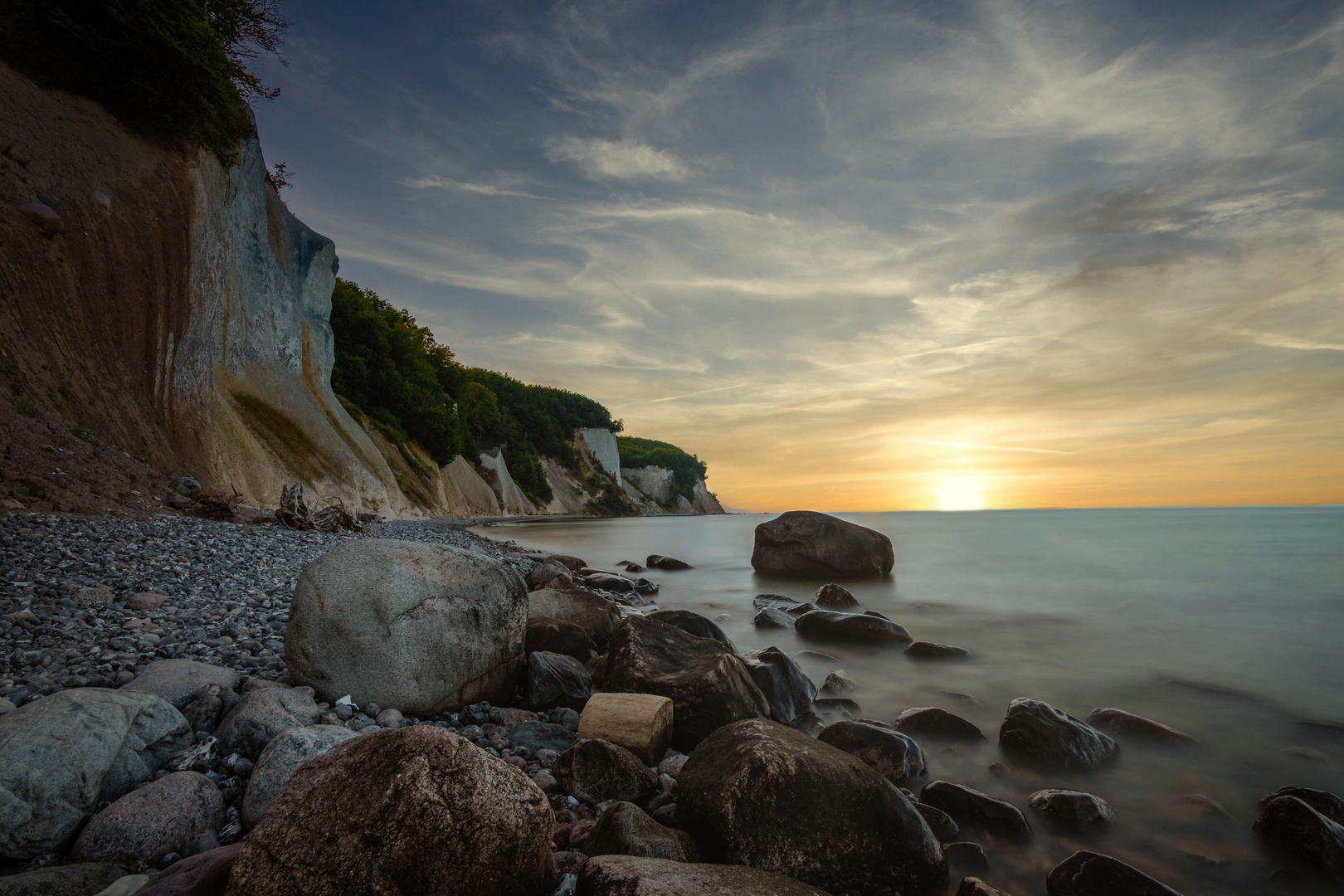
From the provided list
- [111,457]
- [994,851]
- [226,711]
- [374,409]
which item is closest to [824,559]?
[994,851]

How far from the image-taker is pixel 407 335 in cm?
3922

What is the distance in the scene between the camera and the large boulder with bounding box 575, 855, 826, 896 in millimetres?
2230

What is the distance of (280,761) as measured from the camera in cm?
280

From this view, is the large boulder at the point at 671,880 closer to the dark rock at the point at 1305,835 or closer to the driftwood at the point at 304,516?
the dark rock at the point at 1305,835

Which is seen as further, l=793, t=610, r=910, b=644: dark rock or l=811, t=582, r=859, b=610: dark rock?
l=811, t=582, r=859, b=610: dark rock

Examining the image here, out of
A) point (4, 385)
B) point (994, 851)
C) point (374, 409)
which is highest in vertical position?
point (374, 409)

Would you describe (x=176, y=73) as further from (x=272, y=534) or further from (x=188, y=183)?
(x=272, y=534)

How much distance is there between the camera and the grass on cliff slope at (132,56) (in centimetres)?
1212

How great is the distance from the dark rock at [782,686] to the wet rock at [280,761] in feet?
11.8

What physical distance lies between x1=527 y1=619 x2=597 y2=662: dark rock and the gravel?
2221 mm

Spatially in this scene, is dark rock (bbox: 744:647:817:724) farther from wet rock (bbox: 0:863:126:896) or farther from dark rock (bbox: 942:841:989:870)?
wet rock (bbox: 0:863:126:896)

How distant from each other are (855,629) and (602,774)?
5964mm

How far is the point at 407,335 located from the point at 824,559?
34757 millimetres

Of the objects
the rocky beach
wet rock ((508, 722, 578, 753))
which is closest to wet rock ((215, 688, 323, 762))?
the rocky beach
